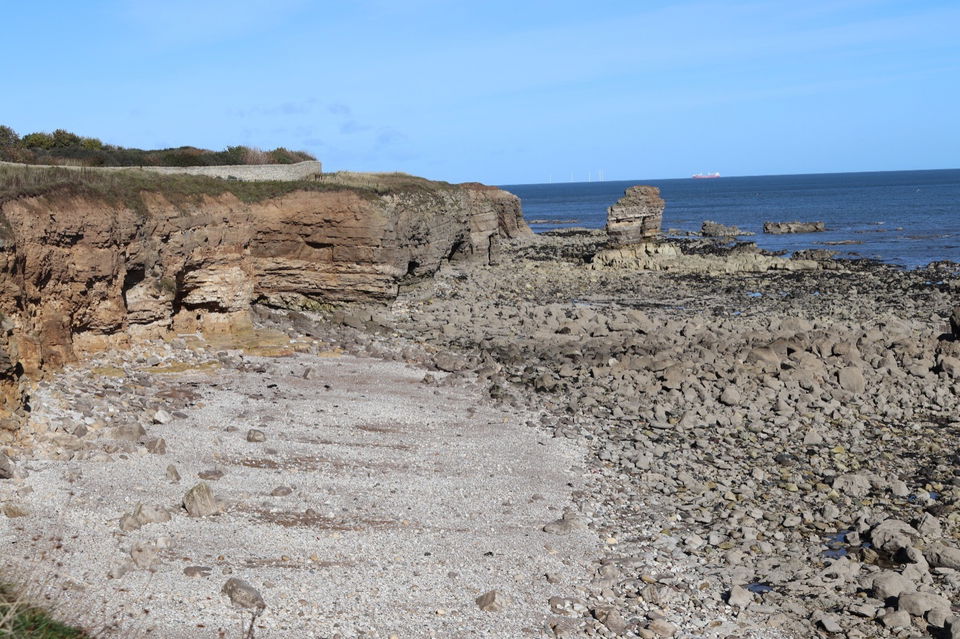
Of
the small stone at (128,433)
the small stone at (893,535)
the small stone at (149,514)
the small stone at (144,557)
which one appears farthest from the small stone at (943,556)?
the small stone at (128,433)

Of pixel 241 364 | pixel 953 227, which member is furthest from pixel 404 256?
pixel 953 227

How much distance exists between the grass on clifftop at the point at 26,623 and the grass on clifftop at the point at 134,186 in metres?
15.0

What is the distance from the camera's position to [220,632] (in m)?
10.6

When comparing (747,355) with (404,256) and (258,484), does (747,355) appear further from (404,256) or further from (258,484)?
(258,484)

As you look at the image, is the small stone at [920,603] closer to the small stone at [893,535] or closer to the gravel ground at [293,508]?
the small stone at [893,535]

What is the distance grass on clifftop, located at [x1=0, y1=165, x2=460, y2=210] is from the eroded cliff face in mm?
308

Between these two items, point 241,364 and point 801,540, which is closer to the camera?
point 801,540

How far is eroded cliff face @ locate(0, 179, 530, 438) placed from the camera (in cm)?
1967

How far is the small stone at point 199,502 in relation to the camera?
14000mm

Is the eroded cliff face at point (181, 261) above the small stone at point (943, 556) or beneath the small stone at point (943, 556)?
above

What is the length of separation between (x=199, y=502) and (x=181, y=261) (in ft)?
43.1

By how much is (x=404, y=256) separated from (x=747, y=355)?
13.2 meters

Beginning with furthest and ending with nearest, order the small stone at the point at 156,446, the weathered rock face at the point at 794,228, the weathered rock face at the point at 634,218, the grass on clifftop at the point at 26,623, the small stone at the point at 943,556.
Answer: the weathered rock face at the point at 794,228 < the weathered rock face at the point at 634,218 < the small stone at the point at 156,446 < the small stone at the point at 943,556 < the grass on clifftop at the point at 26,623

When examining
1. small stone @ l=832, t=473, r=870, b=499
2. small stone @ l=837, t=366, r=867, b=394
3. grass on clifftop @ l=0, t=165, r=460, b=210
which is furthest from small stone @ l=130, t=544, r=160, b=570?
small stone @ l=837, t=366, r=867, b=394
